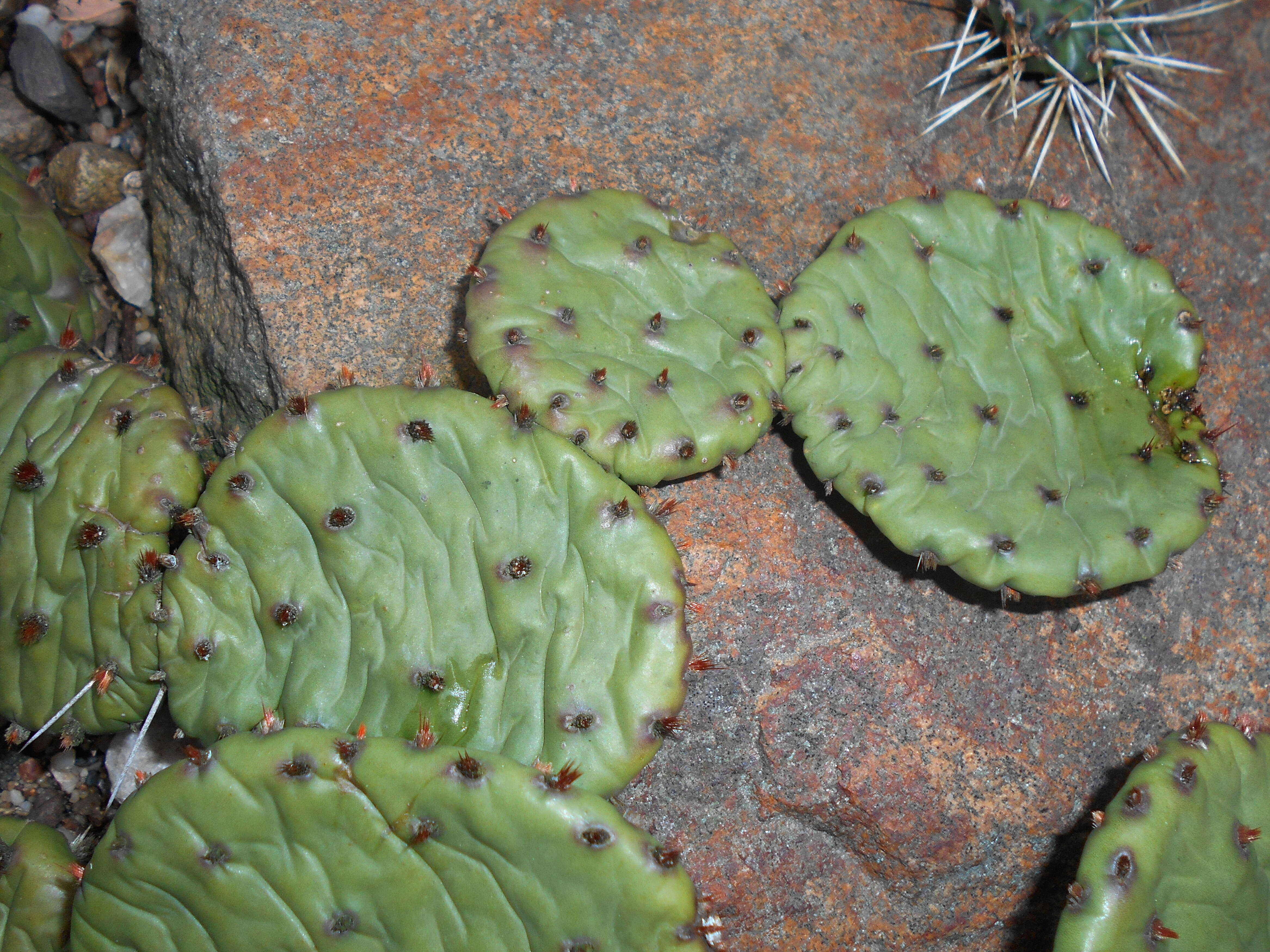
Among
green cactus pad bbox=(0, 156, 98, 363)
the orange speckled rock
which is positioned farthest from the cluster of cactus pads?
the orange speckled rock

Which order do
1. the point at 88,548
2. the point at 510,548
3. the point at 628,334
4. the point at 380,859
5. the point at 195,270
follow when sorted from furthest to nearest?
the point at 195,270 < the point at 628,334 < the point at 88,548 < the point at 510,548 < the point at 380,859

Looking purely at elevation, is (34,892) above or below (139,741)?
below

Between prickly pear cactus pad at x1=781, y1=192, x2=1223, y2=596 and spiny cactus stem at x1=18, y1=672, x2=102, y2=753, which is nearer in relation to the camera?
spiny cactus stem at x1=18, y1=672, x2=102, y2=753

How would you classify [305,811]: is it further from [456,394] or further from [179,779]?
[456,394]

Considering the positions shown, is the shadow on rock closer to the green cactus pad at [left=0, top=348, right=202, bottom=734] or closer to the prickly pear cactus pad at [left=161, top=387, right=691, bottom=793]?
the prickly pear cactus pad at [left=161, top=387, right=691, bottom=793]

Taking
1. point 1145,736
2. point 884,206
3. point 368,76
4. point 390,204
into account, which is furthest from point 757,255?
point 1145,736

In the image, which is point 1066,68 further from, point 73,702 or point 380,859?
point 73,702

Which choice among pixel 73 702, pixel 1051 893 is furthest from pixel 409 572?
pixel 1051 893
